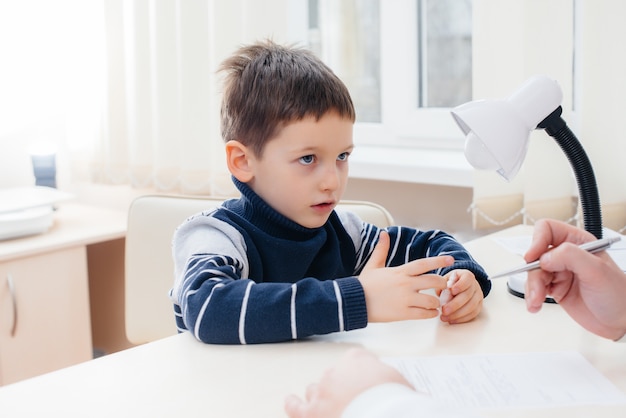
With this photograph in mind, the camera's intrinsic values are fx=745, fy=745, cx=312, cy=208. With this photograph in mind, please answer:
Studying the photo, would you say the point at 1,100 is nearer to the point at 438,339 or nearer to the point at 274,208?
the point at 274,208

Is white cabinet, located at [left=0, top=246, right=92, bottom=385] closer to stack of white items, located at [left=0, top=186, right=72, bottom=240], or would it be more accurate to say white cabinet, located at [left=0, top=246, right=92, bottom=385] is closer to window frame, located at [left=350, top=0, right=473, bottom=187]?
stack of white items, located at [left=0, top=186, right=72, bottom=240]

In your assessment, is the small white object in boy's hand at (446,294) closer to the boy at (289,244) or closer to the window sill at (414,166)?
the boy at (289,244)

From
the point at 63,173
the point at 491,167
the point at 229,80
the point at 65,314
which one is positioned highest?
the point at 229,80

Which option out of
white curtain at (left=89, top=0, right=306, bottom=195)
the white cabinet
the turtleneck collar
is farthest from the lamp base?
the white cabinet

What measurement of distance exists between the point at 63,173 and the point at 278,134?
70.5 inches

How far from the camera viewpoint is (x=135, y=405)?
0.72m

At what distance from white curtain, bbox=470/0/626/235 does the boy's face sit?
0.65 meters

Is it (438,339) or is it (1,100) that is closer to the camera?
(438,339)

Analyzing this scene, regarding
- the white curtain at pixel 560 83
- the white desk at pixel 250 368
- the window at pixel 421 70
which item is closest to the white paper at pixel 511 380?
the white desk at pixel 250 368

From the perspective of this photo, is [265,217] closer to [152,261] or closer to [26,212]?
[152,261]

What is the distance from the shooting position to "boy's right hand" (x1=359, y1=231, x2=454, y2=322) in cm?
89

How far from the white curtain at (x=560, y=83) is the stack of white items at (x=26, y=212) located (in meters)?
1.16

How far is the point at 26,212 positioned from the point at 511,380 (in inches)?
62.9

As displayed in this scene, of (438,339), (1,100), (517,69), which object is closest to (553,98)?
(438,339)
